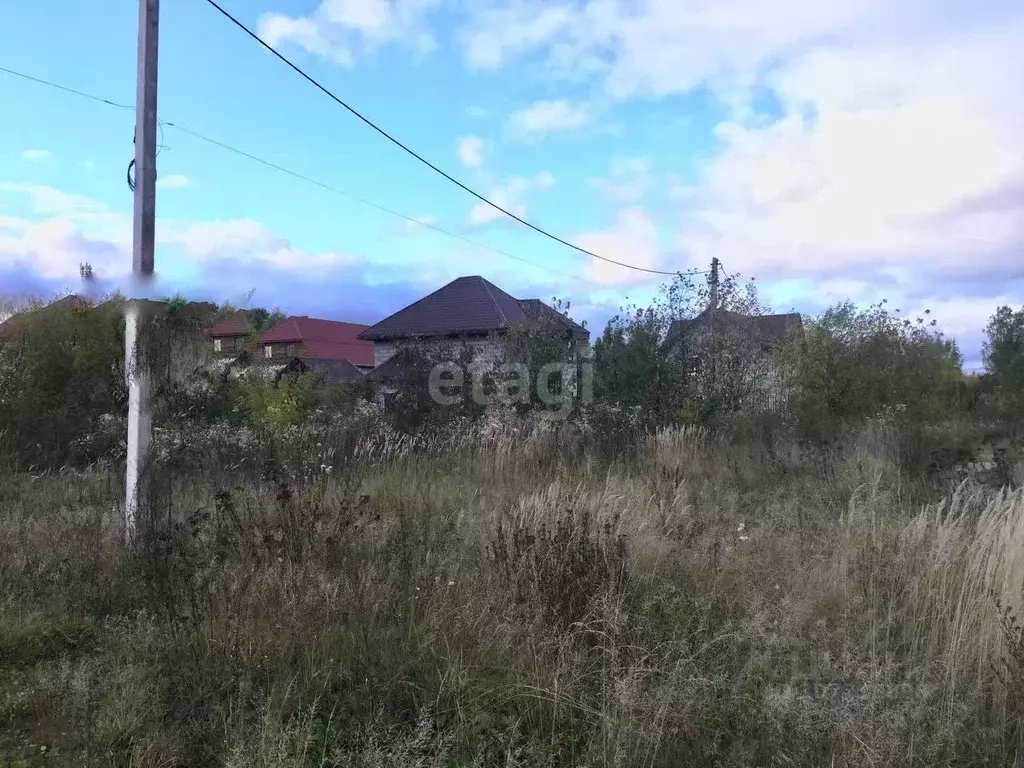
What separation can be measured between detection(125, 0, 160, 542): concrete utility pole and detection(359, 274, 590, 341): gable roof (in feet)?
66.5

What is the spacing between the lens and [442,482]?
6.38 metres

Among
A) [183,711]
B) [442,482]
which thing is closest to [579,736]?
[183,711]

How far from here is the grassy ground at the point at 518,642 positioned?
2.45 meters

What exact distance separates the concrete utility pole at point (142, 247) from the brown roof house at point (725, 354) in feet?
27.2

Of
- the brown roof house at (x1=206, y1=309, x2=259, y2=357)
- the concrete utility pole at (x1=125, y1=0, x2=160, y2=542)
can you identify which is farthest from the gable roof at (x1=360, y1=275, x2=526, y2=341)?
the concrete utility pole at (x1=125, y1=0, x2=160, y2=542)

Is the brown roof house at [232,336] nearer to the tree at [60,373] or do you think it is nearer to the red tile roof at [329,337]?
the tree at [60,373]

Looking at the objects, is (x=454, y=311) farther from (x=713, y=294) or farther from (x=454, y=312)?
(x=713, y=294)

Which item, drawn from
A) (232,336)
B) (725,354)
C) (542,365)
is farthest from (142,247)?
(232,336)

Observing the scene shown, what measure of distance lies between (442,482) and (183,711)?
3.87 meters

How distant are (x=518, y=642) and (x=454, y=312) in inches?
1029

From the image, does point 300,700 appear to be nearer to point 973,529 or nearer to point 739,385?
point 973,529

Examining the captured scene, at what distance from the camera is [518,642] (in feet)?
9.97

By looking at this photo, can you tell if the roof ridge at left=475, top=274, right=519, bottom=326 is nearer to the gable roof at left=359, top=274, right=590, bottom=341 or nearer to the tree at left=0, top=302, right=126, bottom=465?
the gable roof at left=359, top=274, right=590, bottom=341

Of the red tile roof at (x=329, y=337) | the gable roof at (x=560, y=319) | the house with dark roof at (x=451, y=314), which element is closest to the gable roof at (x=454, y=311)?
the house with dark roof at (x=451, y=314)
